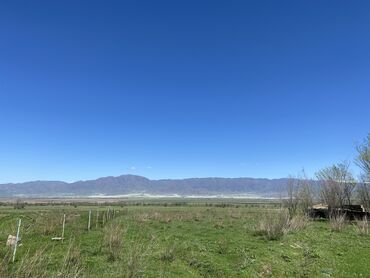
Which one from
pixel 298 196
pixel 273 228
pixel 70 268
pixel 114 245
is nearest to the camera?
pixel 70 268

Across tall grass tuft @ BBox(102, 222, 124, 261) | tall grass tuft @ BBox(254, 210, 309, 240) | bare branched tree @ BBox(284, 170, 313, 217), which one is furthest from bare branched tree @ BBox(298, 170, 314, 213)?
tall grass tuft @ BBox(102, 222, 124, 261)

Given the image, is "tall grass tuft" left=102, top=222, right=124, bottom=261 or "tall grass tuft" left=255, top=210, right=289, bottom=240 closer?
"tall grass tuft" left=102, top=222, right=124, bottom=261

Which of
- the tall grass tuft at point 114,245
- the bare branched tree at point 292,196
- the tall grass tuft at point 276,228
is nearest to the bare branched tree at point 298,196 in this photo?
the bare branched tree at point 292,196

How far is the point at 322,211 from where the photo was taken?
166 feet

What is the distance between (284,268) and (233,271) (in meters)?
2.47

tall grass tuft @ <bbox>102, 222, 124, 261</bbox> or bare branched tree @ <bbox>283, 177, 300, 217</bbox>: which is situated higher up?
bare branched tree @ <bbox>283, 177, 300, 217</bbox>

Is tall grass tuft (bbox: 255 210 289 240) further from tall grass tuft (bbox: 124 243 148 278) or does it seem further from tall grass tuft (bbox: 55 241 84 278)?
tall grass tuft (bbox: 55 241 84 278)

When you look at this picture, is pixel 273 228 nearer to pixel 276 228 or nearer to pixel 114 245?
pixel 276 228

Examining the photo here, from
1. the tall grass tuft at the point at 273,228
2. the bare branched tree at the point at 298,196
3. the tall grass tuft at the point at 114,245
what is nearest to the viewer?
the tall grass tuft at the point at 114,245

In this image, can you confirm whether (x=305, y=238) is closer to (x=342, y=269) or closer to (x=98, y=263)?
(x=342, y=269)

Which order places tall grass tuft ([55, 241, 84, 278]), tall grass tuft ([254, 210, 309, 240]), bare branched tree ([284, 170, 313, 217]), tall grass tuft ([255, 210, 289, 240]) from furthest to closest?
bare branched tree ([284, 170, 313, 217]), tall grass tuft ([254, 210, 309, 240]), tall grass tuft ([255, 210, 289, 240]), tall grass tuft ([55, 241, 84, 278])

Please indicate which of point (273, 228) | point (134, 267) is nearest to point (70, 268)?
point (134, 267)

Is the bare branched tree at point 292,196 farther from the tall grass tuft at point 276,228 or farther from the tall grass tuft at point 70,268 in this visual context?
the tall grass tuft at point 70,268

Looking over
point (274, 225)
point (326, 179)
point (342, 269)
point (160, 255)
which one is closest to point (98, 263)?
point (160, 255)
